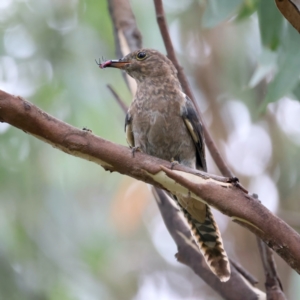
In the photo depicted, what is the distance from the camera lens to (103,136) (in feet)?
12.7

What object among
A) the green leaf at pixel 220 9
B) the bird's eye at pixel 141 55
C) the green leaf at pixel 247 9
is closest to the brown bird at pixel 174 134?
the bird's eye at pixel 141 55

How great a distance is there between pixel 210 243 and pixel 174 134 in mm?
573

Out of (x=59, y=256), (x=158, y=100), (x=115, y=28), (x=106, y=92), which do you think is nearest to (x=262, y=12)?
(x=158, y=100)

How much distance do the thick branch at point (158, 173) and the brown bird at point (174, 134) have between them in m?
0.82

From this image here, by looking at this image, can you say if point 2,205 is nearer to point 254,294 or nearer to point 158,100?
point 158,100

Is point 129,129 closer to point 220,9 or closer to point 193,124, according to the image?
point 193,124

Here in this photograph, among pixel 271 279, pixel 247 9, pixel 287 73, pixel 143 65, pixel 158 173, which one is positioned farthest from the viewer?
pixel 247 9

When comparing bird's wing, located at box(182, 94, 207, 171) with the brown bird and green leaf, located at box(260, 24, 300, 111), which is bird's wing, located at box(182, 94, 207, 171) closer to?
the brown bird

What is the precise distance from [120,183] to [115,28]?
6.19 feet

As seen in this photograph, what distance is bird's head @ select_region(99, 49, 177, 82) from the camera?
2947 mm

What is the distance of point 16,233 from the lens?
3.88 meters

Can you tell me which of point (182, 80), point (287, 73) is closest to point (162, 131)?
point (182, 80)

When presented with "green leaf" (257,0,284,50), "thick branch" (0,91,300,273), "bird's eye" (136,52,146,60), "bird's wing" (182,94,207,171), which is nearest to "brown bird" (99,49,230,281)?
"bird's wing" (182,94,207,171)

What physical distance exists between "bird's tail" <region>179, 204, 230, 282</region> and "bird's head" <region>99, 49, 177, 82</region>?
781 millimetres
